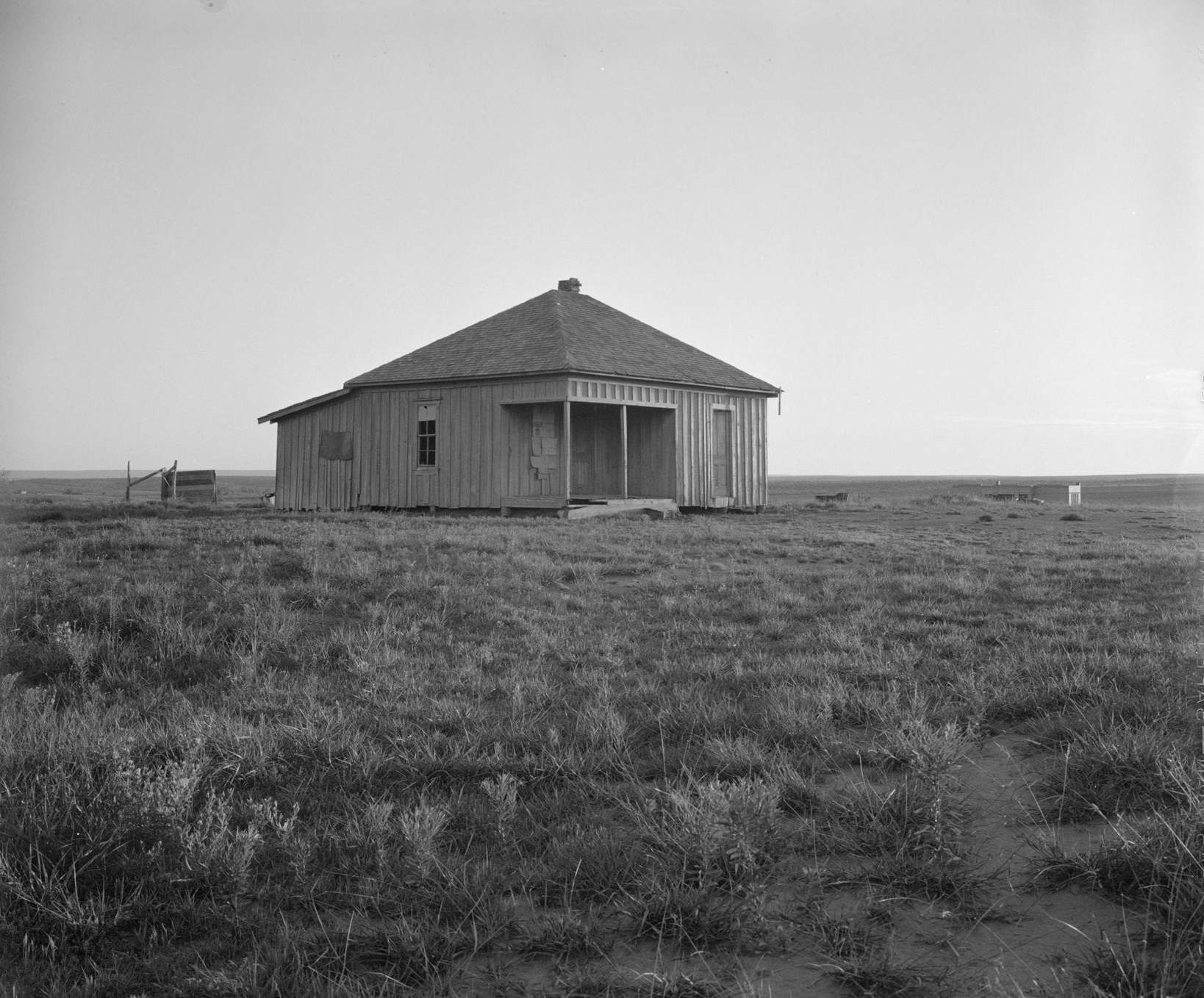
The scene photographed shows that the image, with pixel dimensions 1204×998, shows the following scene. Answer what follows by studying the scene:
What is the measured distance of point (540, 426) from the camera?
20.6 m

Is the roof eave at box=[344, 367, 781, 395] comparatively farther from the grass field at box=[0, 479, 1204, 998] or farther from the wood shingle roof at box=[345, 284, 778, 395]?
the grass field at box=[0, 479, 1204, 998]

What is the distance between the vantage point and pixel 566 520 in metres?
18.0

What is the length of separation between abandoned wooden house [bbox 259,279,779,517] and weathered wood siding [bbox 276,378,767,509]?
0.03 metres

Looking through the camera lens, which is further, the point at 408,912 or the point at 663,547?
the point at 663,547

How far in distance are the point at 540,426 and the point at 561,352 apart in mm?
1701

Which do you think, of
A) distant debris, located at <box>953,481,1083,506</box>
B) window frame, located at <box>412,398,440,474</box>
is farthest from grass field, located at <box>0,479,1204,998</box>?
distant debris, located at <box>953,481,1083,506</box>

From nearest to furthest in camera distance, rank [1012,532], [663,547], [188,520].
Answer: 1. [663,547]
2. [188,520]
3. [1012,532]

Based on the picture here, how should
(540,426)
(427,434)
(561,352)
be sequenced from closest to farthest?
(561,352) → (540,426) → (427,434)

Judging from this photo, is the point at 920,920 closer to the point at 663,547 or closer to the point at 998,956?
the point at 998,956

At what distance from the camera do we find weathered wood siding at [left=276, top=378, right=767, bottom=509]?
20141 millimetres

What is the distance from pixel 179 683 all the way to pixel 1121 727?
18.3ft

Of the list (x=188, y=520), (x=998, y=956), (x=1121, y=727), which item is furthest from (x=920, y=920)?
(x=188, y=520)

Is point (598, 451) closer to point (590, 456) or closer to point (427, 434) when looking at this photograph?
point (590, 456)

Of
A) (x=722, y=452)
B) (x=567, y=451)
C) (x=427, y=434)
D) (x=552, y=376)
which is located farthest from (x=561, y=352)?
(x=722, y=452)
